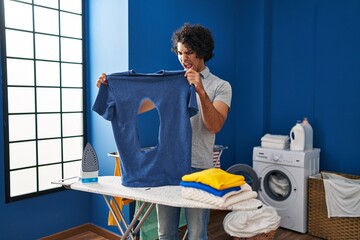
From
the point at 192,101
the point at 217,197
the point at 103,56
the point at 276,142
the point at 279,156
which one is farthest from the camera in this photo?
the point at 276,142

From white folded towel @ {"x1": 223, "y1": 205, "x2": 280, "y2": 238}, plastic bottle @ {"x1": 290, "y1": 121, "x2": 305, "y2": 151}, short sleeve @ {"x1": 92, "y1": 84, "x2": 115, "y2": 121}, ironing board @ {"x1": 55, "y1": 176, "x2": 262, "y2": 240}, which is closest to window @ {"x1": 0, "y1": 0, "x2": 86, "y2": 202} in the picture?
ironing board @ {"x1": 55, "y1": 176, "x2": 262, "y2": 240}

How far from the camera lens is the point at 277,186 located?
322 centimetres

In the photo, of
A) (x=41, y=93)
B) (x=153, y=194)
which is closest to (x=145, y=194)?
(x=153, y=194)

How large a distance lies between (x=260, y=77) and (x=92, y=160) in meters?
2.43

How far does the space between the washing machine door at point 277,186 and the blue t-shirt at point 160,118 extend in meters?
1.80

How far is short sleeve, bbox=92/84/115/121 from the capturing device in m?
1.60

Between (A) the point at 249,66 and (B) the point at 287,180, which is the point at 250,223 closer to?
(B) the point at 287,180

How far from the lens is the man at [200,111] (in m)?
1.49

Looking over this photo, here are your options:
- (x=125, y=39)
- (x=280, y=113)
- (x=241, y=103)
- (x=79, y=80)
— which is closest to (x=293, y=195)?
(x=280, y=113)

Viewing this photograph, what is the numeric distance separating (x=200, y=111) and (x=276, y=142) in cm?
185

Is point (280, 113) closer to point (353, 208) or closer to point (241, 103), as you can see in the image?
point (241, 103)

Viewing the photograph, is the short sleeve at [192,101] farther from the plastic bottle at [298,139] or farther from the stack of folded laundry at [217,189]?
the plastic bottle at [298,139]

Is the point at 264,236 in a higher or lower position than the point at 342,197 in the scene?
lower

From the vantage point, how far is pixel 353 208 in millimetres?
2656
